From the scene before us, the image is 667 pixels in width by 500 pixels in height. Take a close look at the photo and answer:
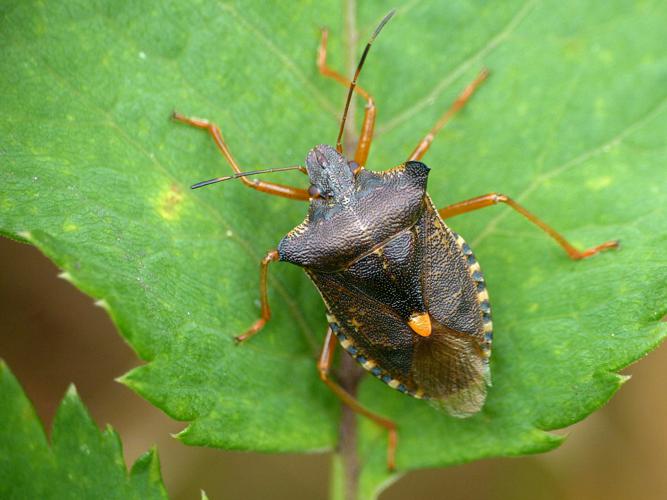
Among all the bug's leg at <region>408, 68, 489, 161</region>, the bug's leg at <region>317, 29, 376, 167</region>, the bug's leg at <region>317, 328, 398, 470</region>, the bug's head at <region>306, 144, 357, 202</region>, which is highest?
the bug's leg at <region>408, 68, 489, 161</region>

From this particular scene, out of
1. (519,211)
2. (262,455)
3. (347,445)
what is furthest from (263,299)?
(262,455)

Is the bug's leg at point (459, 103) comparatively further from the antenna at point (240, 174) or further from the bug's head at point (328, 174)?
the antenna at point (240, 174)

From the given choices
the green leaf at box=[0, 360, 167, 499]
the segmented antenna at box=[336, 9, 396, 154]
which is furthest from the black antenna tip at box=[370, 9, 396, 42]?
the green leaf at box=[0, 360, 167, 499]

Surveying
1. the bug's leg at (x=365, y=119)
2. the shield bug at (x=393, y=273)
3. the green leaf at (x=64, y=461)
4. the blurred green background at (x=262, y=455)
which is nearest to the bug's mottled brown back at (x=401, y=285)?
the shield bug at (x=393, y=273)

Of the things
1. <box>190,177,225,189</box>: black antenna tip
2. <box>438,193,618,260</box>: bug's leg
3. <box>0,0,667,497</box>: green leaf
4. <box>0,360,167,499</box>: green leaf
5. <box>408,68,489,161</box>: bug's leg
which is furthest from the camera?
<box>408,68,489,161</box>: bug's leg

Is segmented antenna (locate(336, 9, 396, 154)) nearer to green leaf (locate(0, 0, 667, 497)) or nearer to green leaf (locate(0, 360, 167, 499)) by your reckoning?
green leaf (locate(0, 0, 667, 497))

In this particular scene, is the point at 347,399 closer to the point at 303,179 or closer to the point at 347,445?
the point at 347,445

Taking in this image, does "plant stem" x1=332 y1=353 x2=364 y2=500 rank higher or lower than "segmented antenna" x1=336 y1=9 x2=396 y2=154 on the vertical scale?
lower
